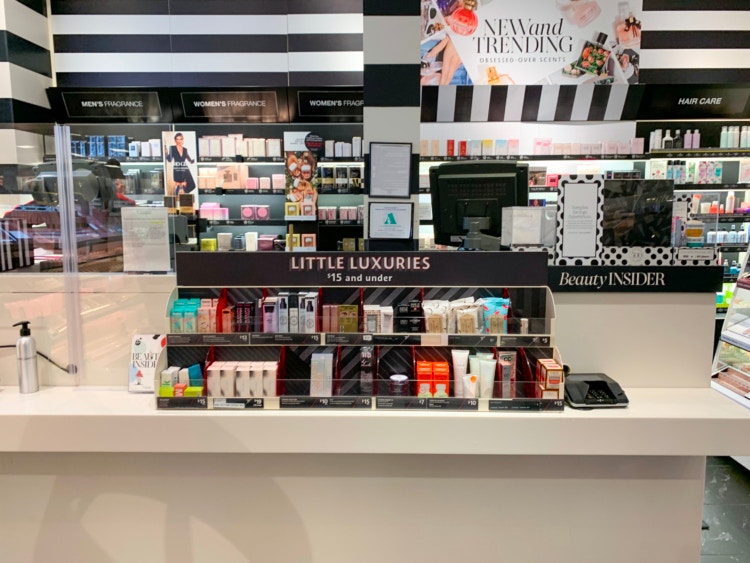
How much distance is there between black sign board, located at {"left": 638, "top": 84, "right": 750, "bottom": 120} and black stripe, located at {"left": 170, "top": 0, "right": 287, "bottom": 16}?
3908 millimetres

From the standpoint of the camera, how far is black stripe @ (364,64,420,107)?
9.63 feet

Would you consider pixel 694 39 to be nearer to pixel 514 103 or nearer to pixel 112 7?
pixel 514 103

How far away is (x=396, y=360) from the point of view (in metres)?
2.12

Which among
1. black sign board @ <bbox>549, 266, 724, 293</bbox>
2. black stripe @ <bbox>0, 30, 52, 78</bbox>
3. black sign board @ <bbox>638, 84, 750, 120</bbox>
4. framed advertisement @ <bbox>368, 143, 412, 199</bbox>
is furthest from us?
black sign board @ <bbox>638, 84, 750, 120</bbox>

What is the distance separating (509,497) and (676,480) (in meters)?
0.68

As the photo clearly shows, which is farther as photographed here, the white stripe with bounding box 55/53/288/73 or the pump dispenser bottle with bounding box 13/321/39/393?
the white stripe with bounding box 55/53/288/73

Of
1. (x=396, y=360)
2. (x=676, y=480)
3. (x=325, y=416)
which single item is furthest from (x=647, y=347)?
(x=325, y=416)

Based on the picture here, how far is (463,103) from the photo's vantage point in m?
5.07

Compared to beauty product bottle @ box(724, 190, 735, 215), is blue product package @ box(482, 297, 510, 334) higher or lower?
lower

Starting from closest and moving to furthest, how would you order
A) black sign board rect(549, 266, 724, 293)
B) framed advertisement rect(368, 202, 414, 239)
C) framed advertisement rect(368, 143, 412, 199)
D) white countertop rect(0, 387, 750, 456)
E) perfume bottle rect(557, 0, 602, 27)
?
white countertop rect(0, 387, 750, 456) < black sign board rect(549, 266, 724, 293) < framed advertisement rect(368, 143, 412, 199) < framed advertisement rect(368, 202, 414, 239) < perfume bottle rect(557, 0, 602, 27)

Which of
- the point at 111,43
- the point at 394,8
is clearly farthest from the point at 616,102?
the point at 111,43

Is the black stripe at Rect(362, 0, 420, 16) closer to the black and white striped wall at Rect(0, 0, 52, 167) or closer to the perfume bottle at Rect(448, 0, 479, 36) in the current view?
the perfume bottle at Rect(448, 0, 479, 36)

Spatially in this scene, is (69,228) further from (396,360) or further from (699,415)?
(699,415)

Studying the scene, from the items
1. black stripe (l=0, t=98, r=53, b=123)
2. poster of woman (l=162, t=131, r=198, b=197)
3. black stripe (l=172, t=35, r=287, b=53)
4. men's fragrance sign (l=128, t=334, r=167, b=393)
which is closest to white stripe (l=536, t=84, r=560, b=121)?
black stripe (l=172, t=35, r=287, b=53)
